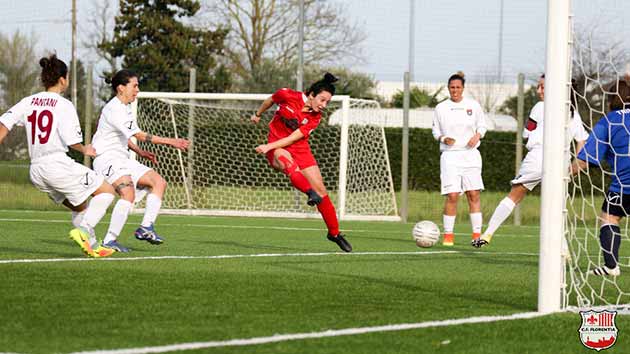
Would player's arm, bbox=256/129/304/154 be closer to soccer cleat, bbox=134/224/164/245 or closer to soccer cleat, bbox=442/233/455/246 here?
soccer cleat, bbox=134/224/164/245

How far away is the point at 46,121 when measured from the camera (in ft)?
29.5

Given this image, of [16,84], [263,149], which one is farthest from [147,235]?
[16,84]

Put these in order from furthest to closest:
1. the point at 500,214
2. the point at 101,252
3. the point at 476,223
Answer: the point at 476,223 → the point at 500,214 → the point at 101,252

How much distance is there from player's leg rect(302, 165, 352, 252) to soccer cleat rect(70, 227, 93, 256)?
250 centimetres

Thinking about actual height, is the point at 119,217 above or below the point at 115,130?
below

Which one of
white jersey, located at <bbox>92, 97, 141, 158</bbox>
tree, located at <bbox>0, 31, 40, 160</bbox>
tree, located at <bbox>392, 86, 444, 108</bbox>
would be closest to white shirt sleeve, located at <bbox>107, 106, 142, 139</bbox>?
white jersey, located at <bbox>92, 97, 141, 158</bbox>

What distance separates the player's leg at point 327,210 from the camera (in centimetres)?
1069

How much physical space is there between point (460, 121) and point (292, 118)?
9.13 feet

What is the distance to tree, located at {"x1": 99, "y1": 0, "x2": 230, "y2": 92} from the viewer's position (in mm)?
37938

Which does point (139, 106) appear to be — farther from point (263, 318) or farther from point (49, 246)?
point (263, 318)

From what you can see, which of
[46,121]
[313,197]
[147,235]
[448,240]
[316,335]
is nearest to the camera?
[316,335]

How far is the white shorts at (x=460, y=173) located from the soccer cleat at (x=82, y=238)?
522cm

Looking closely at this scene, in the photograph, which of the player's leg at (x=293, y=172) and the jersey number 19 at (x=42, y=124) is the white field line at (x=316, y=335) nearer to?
the jersey number 19 at (x=42, y=124)

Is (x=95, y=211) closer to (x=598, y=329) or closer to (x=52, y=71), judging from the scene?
(x=52, y=71)
